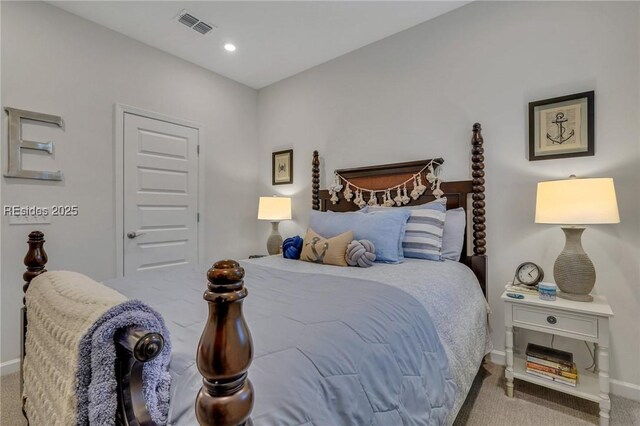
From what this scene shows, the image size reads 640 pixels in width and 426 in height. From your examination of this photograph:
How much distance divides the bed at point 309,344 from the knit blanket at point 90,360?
0.08ft

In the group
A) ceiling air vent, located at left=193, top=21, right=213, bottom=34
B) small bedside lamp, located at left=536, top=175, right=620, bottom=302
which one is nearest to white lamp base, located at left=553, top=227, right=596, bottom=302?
small bedside lamp, located at left=536, top=175, right=620, bottom=302

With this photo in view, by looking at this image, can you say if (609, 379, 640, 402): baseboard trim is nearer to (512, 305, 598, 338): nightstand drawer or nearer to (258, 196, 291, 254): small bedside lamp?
(512, 305, 598, 338): nightstand drawer

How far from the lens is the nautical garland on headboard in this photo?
248 cm

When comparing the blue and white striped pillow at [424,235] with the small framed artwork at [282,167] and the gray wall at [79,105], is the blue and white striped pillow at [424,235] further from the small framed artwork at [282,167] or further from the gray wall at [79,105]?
the gray wall at [79,105]

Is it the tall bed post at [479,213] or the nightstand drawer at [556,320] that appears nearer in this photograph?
the nightstand drawer at [556,320]

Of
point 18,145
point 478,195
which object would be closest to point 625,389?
point 478,195

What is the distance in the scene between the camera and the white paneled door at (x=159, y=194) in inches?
111

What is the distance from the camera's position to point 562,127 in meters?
1.99

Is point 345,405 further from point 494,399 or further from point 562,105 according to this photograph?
point 562,105

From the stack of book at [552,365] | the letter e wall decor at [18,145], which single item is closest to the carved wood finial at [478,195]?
the stack of book at [552,365]

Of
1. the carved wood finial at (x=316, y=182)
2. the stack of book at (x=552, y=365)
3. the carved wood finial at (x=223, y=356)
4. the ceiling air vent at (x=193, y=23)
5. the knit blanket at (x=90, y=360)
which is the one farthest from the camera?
the carved wood finial at (x=316, y=182)

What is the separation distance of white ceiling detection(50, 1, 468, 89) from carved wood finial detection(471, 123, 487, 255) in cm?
115

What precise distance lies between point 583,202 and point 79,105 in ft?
11.9

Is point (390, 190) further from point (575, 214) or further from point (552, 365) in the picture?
point (552, 365)
